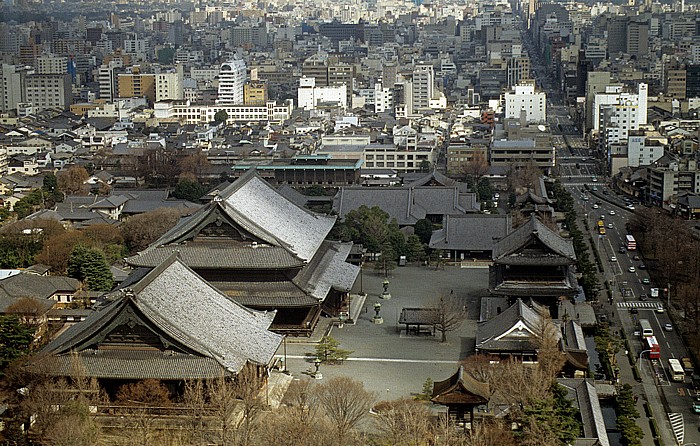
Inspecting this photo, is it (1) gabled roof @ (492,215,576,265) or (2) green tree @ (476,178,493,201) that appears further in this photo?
(2) green tree @ (476,178,493,201)

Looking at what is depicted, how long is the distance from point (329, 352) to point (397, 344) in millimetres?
1740

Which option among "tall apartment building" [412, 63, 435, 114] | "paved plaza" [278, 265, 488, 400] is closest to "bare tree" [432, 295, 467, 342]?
"paved plaza" [278, 265, 488, 400]

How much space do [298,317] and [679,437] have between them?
848 cm

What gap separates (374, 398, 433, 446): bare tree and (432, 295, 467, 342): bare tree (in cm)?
542

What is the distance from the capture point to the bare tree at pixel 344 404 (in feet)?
58.4

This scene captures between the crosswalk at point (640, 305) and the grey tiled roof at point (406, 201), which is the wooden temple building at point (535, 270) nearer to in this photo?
the crosswalk at point (640, 305)

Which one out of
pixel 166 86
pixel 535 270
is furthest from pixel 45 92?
pixel 535 270

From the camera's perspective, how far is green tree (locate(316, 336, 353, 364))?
75.7ft

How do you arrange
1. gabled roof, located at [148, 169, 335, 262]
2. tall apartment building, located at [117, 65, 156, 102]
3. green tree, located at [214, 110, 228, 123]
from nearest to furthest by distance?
gabled roof, located at [148, 169, 335, 262] < green tree, located at [214, 110, 228, 123] < tall apartment building, located at [117, 65, 156, 102]

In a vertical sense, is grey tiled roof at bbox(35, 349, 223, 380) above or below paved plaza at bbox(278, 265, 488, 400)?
above

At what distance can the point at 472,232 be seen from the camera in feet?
109

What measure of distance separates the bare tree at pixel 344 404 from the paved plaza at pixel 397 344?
189 cm

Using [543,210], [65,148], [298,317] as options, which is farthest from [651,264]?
[65,148]

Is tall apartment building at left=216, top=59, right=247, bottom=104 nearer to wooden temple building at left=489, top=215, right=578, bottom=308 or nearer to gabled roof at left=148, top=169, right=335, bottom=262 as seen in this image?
gabled roof at left=148, top=169, right=335, bottom=262
